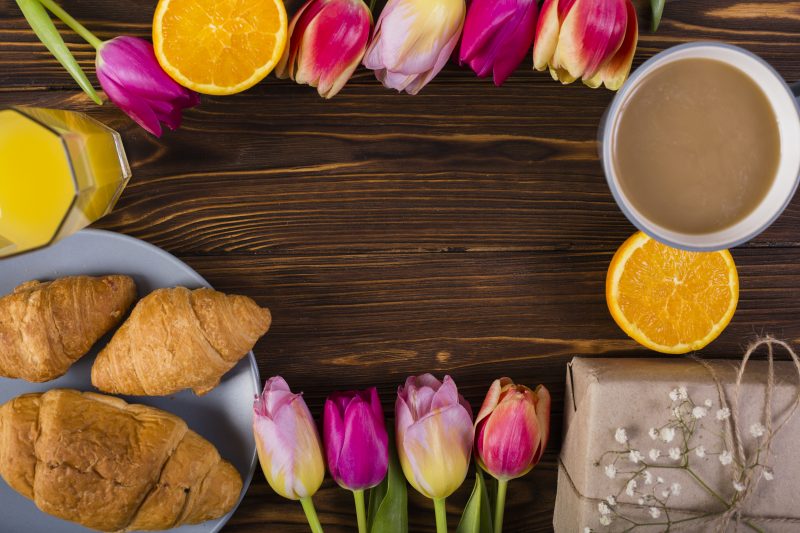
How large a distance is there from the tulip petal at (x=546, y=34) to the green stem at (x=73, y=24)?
665 mm

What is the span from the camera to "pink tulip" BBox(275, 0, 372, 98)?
1.04 m

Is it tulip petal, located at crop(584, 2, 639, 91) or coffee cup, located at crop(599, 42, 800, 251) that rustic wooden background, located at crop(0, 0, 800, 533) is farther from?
coffee cup, located at crop(599, 42, 800, 251)

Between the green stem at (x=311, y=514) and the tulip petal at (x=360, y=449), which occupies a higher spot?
the tulip petal at (x=360, y=449)

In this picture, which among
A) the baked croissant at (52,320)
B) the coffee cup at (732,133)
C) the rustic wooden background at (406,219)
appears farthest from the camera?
the rustic wooden background at (406,219)

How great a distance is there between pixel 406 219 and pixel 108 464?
0.60 meters

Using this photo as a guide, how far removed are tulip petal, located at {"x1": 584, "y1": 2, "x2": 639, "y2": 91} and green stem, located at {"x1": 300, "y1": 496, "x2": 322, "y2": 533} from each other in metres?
0.80

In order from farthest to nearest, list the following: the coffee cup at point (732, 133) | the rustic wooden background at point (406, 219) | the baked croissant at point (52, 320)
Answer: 1. the rustic wooden background at point (406, 219)
2. the baked croissant at point (52, 320)
3. the coffee cup at point (732, 133)

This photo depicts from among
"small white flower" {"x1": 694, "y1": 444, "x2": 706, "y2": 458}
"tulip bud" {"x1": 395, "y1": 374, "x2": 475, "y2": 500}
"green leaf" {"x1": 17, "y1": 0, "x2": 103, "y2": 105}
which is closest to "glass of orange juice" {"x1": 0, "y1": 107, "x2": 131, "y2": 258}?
"green leaf" {"x1": 17, "y1": 0, "x2": 103, "y2": 105}

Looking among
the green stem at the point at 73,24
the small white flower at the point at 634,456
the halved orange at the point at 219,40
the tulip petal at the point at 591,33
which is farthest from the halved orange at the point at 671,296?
the green stem at the point at 73,24

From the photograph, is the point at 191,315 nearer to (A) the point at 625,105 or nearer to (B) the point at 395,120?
(B) the point at 395,120

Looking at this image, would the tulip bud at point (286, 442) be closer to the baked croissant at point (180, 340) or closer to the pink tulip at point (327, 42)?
the baked croissant at point (180, 340)

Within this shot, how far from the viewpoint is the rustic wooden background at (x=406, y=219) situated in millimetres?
1173

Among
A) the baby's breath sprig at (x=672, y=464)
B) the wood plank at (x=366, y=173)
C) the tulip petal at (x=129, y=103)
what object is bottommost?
the baby's breath sprig at (x=672, y=464)

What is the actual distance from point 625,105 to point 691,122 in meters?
0.09
